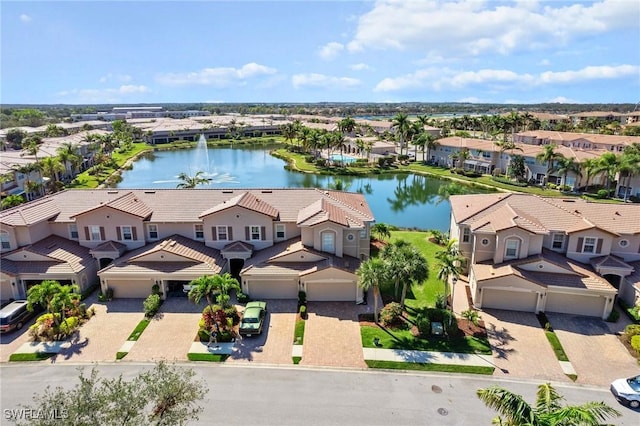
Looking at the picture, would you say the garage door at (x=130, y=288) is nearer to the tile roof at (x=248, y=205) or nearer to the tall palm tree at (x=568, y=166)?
the tile roof at (x=248, y=205)

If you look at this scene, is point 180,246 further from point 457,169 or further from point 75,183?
point 457,169

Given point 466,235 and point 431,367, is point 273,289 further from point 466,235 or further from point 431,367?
point 466,235

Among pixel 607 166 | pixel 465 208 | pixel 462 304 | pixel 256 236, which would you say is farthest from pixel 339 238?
pixel 607 166

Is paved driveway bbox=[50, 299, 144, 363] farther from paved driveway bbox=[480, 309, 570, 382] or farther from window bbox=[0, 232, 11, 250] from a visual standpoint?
paved driveway bbox=[480, 309, 570, 382]

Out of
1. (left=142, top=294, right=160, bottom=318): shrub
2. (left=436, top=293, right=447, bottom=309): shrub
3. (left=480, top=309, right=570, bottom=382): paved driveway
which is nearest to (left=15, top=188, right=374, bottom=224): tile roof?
(left=142, top=294, right=160, bottom=318): shrub

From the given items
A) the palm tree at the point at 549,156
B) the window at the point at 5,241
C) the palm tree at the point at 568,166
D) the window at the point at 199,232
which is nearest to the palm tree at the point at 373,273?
the window at the point at 199,232

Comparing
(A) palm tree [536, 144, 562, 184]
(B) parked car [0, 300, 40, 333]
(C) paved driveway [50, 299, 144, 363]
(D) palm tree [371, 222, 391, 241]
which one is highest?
(A) palm tree [536, 144, 562, 184]
